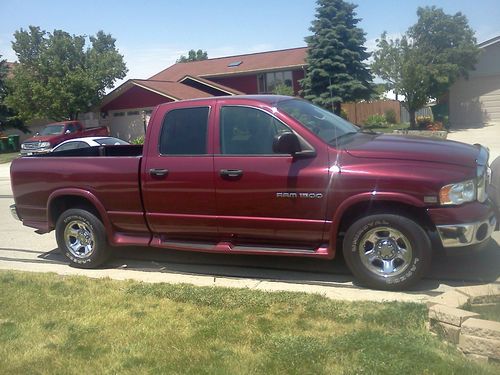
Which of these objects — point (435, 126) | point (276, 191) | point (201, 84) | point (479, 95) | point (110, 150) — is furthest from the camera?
point (201, 84)

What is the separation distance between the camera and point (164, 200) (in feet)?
19.5

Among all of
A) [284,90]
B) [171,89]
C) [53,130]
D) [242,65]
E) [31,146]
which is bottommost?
[31,146]

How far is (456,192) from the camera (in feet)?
15.9

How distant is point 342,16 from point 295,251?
26.7m

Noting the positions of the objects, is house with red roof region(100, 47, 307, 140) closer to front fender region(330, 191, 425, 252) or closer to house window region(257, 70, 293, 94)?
house window region(257, 70, 293, 94)

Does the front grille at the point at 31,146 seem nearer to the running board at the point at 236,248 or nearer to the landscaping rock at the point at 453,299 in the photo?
the running board at the point at 236,248

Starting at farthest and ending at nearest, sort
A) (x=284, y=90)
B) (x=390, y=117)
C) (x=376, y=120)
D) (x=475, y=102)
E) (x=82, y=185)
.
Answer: (x=390, y=117), (x=376, y=120), (x=284, y=90), (x=475, y=102), (x=82, y=185)

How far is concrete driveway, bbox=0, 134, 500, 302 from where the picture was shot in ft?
17.3

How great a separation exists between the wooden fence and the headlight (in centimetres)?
3364

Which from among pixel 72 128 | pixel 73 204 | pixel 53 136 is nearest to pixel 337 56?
pixel 72 128

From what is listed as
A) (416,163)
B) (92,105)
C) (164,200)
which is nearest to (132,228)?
(164,200)

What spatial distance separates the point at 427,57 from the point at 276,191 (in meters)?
24.0

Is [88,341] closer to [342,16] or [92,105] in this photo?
[342,16]

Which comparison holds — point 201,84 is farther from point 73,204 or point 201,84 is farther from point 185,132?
point 185,132
